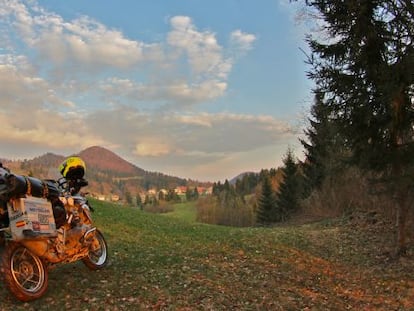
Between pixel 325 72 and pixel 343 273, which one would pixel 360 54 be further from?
pixel 343 273

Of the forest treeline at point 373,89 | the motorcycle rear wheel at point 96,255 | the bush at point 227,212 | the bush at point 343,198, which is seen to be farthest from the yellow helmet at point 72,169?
the bush at point 227,212

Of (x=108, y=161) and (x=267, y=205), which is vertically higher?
(x=108, y=161)

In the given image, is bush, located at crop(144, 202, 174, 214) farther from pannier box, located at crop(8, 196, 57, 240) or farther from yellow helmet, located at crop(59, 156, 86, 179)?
pannier box, located at crop(8, 196, 57, 240)

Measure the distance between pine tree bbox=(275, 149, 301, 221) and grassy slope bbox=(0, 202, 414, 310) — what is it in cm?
2694

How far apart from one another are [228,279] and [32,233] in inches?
138

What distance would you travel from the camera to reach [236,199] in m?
67.6

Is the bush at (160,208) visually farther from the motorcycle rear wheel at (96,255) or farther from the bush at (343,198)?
the motorcycle rear wheel at (96,255)

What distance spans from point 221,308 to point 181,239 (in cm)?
713

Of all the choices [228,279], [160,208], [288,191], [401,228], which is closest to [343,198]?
[288,191]

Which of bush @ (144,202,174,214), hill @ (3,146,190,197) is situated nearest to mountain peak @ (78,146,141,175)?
hill @ (3,146,190,197)

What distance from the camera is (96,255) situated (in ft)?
26.2

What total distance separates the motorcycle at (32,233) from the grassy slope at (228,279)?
13.1 inches

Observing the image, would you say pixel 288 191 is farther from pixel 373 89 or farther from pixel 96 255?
pixel 96 255

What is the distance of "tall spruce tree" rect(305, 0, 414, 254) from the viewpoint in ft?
33.9
